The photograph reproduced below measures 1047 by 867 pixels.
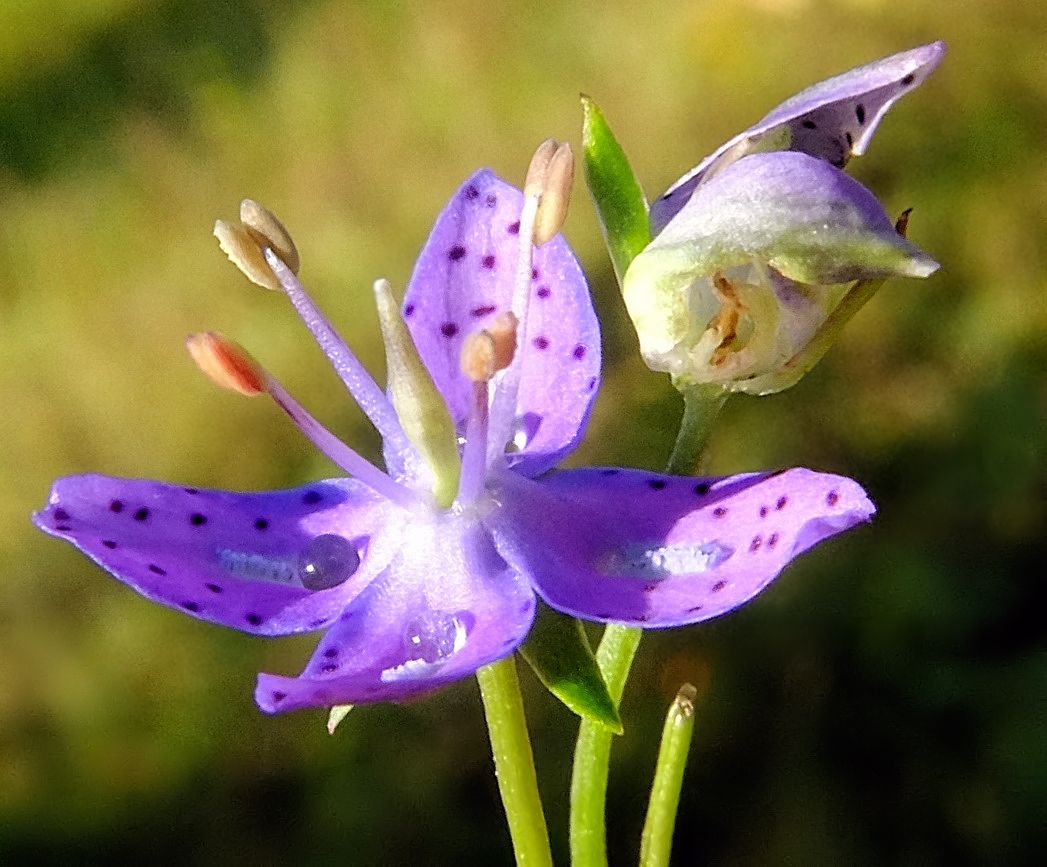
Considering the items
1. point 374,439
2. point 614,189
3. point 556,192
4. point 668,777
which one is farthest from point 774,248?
point 374,439

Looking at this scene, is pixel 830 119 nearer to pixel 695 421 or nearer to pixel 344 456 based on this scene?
pixel 695 421

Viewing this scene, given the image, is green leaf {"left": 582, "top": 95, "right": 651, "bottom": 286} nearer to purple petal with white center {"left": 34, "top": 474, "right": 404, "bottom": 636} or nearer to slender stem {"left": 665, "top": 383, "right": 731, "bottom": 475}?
slender stem {"left": 665, "top": 383, "right": 731, "bottom": 475}

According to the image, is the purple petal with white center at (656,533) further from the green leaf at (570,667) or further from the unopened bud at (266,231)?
the unopened bud at (266,231)

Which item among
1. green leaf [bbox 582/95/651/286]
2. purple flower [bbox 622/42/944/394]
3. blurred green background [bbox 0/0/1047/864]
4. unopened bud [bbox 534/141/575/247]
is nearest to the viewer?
purple flower [bbox 622/42/944/394]

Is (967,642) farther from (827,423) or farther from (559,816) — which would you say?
(559,816)

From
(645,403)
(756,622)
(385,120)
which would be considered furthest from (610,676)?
(385,120)

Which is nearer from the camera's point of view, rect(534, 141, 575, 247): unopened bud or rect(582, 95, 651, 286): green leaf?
rect(582, 95, 651, 286): green leaf

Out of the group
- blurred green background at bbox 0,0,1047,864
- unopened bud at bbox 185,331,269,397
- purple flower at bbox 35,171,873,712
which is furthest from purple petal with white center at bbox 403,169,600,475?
blurred green background at bbox 0,0,1047,864
